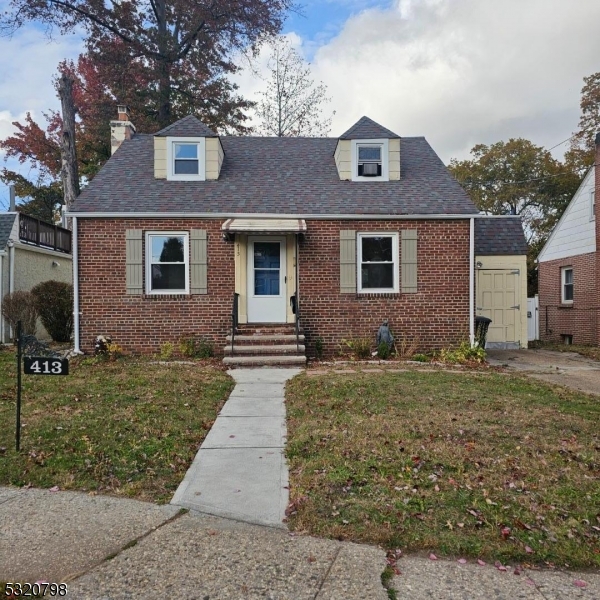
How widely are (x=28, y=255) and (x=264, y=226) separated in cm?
918

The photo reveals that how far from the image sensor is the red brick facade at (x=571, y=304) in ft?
50.1

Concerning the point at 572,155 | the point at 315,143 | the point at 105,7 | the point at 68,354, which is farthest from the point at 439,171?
the point at 572,155

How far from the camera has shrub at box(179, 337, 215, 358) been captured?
Answer: 434 inches

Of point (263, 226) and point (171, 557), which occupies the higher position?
point (263, 226)

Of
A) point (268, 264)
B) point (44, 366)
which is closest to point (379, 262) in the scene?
point (268, 264)

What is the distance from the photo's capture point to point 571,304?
16.6 m

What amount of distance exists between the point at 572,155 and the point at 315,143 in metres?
22.0

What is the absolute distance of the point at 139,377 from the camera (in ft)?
27.0

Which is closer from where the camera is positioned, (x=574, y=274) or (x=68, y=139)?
(x=574, y=274)

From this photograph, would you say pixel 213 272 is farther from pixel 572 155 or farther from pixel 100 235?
pixel 572 155

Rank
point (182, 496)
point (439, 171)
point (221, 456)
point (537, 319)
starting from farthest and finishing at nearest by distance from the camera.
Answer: point (537, 319) → point (439, 171) → point (221, 456) → point (182, 496)

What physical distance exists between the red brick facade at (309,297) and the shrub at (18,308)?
3.12m

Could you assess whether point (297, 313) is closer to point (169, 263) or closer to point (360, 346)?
point (360, 346)

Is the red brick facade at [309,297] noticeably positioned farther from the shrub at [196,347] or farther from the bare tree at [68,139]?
the bare tree at [68,139]
